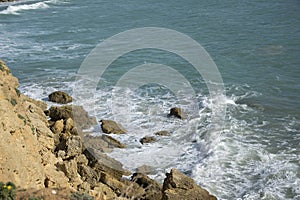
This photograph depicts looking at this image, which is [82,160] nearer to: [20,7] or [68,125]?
[68,125]

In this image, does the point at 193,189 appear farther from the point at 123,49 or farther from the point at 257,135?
the point at 123,49

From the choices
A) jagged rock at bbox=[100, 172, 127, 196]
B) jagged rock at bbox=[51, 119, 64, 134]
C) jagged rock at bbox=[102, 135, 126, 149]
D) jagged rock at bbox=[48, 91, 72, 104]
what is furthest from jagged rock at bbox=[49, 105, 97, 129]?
jagged rock at bbox=[100, 172, 127, 196]

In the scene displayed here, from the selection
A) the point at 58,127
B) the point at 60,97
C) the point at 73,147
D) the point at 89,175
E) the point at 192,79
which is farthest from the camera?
the point at 192,79

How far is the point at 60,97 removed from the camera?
25.2 meters

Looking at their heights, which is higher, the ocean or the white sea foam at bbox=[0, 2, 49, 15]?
the white sea foam at bbox=[0, 2, 49, 15]

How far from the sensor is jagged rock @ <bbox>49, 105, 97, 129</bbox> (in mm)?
22141

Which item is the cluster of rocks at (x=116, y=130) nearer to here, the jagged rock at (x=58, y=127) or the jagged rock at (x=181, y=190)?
the jagged rock at (x=58, y=127)

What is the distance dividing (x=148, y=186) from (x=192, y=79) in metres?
15.3

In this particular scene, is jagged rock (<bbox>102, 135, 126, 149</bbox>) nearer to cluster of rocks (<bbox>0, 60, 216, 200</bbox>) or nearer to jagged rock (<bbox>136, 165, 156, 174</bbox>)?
cluster of rocks (<bbox>0, 60, 216, 200</bbox>)

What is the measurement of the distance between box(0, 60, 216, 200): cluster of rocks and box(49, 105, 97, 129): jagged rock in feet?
3.96

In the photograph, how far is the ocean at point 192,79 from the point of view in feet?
63.4

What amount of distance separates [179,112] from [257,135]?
4.76 m

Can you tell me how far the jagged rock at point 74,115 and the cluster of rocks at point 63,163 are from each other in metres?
1.21

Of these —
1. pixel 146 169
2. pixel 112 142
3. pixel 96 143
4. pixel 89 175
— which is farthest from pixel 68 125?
pixel 89 175
